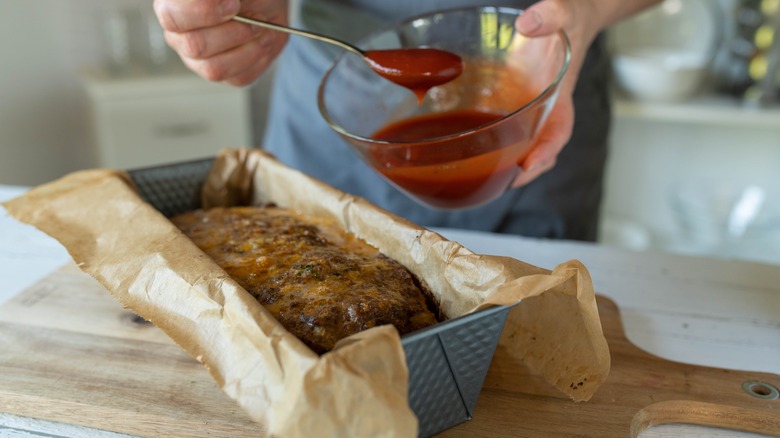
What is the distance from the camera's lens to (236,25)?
977 mm

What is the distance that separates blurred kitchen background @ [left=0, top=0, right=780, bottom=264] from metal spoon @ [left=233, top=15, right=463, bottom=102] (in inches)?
54.8

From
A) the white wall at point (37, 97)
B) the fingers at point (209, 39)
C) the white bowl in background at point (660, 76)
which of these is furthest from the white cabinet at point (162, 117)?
the fingers at point (209, 39)

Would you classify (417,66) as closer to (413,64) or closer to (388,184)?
(413,64)

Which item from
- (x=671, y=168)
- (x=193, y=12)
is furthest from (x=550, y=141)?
(x=671, y=168)

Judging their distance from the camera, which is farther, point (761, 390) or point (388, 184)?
point (388, 184)

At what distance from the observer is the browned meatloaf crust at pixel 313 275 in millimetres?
735

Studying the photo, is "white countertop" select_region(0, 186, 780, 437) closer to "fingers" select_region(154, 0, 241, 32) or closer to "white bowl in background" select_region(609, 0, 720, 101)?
"fingers" select_region(154, 0, 241, 32)

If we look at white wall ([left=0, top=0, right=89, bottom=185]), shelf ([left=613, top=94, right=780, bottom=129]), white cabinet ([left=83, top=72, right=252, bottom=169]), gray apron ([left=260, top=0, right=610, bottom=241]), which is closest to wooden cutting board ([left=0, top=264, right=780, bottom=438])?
gray apron ([left=260, top=0, right=610, bottom=241])

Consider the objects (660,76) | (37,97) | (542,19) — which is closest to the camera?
(542,19)

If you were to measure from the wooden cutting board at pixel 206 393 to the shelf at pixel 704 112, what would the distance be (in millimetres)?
1386

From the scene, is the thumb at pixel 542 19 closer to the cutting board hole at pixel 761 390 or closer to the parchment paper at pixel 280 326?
the parchment paper at pixel 280 326

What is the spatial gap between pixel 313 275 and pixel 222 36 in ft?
1.25

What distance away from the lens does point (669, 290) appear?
41.5 inches

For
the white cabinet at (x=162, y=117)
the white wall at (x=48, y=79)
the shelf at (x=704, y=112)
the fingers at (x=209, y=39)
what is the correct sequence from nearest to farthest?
the fingers at (x=209, y=39) → the shelf at (x=704, y=112) → the white cabinet at (x=162, y=117) → the white wall at (x=48, y=79)
